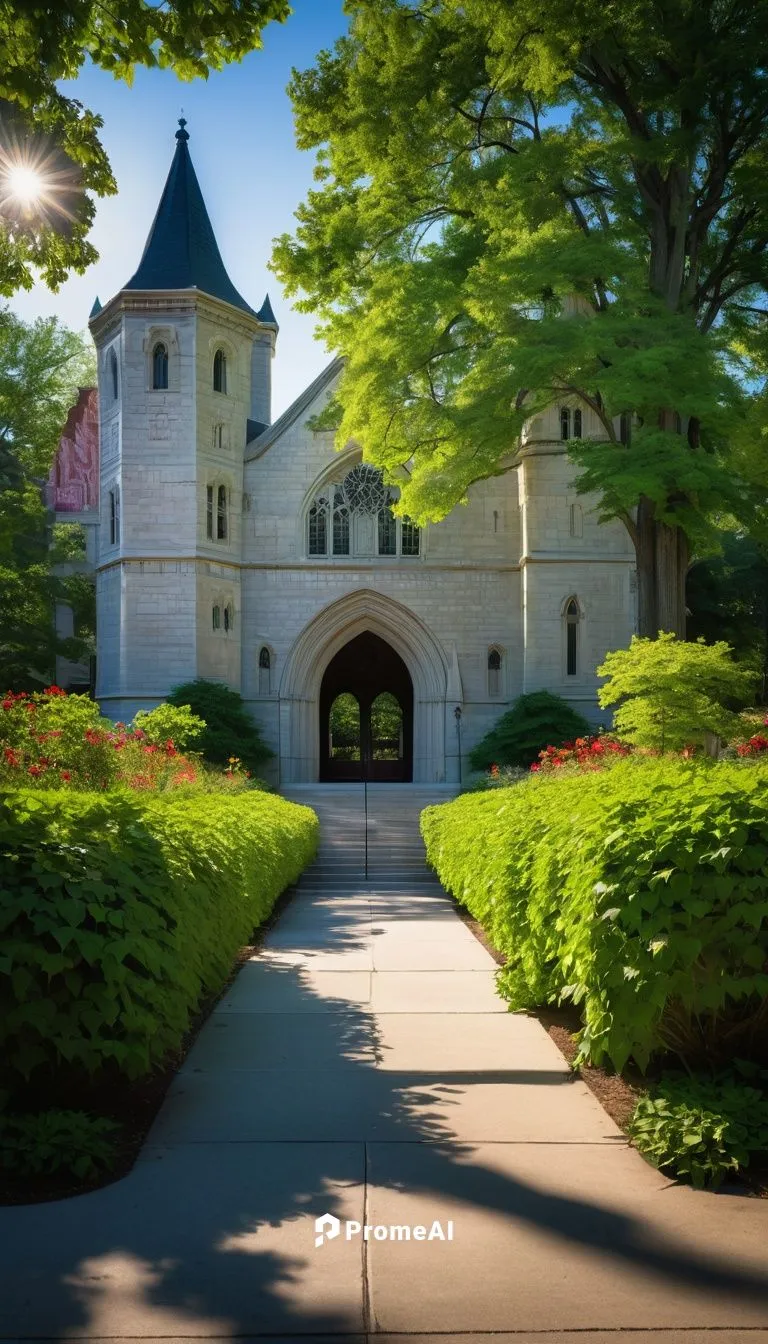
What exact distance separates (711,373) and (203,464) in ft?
49.3

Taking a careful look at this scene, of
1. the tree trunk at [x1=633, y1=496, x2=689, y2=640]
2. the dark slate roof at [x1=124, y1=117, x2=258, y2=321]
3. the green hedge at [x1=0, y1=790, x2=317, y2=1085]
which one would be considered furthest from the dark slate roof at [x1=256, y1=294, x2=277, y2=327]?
the green hedge at [x1=0, y1=790, x2=317, y2=1085]

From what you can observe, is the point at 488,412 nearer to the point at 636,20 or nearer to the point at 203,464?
the point at 636,20

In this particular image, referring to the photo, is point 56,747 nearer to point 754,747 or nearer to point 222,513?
point 754,747

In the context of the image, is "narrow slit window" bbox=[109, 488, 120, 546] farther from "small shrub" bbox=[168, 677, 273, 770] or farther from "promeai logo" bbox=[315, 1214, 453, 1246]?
"promeai logo" bbox=[315, 1214, 453, 1246]

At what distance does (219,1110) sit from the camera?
15.5 ft

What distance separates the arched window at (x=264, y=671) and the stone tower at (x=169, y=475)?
60cm

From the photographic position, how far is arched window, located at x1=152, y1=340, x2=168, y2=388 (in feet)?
93.4

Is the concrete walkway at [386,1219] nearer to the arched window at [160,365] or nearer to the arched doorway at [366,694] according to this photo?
the arched window at [160,365]

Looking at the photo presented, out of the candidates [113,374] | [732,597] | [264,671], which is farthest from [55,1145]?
[732,597]

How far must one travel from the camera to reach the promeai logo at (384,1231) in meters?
3.41

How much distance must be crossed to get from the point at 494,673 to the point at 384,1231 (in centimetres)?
2580

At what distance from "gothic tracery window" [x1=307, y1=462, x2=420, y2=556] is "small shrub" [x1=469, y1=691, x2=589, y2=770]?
5.26m

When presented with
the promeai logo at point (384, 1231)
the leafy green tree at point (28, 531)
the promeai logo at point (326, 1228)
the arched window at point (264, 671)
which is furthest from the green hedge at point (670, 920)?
the arched window at point (264, 671)

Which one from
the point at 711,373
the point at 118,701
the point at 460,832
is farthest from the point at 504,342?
the point at 118,701
